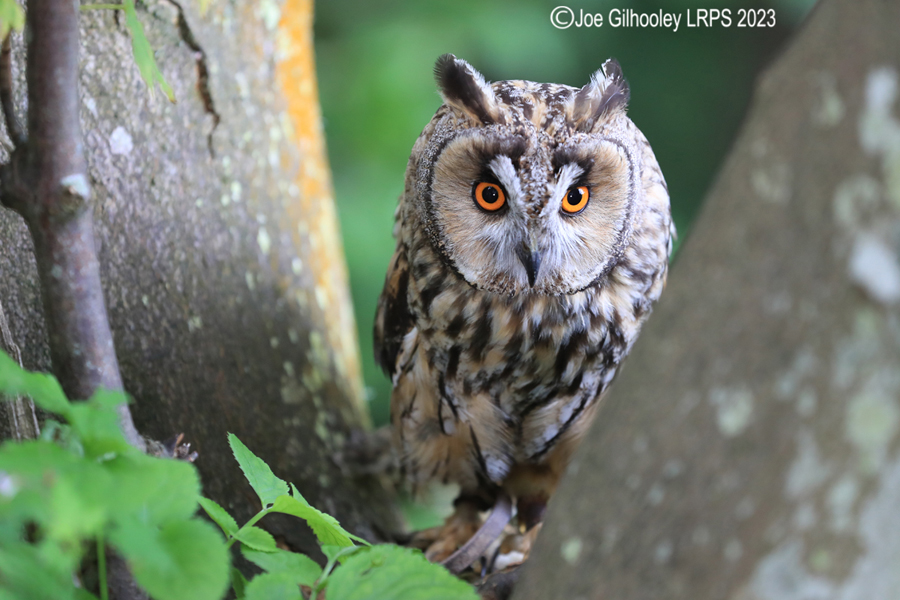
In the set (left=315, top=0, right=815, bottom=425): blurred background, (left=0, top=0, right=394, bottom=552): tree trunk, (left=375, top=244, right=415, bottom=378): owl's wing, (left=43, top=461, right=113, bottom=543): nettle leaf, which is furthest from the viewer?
(left=315, top=0, right=815, bottom=425): blurred background

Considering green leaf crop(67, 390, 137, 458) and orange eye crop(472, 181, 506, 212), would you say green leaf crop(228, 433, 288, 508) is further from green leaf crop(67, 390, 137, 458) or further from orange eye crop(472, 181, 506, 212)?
orange eye crop(472, 181, 506, 212)

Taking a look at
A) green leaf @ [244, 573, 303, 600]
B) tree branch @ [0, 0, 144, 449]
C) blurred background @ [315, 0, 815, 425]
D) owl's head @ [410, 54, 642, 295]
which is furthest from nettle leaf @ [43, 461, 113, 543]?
blurred background @ [315, 0, 815, 425]

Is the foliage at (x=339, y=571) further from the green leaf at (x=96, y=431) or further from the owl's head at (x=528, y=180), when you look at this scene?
the owl's head at (x=528, y=180)

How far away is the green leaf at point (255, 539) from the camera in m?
0.82

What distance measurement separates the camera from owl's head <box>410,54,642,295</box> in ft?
4.25

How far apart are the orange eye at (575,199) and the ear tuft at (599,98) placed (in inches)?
4.6

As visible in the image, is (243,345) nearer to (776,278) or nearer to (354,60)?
(776,278)

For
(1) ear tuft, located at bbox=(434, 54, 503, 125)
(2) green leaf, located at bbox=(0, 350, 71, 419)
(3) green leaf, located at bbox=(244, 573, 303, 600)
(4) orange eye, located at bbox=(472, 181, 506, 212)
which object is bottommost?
(3) green leaf, located at bbox=(244, 573, 303, 600)

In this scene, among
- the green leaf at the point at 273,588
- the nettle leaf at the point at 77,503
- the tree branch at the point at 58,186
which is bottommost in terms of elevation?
the green leaf at the point at 273,588

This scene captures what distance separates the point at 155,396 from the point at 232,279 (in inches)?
13.9

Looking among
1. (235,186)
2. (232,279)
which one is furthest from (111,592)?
(235,186)

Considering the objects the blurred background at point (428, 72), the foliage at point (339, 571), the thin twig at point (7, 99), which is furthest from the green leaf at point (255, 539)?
the blurred background at point (428, 72)

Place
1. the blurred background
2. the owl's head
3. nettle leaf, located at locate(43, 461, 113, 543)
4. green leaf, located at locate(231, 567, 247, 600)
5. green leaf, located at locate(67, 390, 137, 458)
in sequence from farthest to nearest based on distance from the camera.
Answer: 1. the blurred background
2. the owl's head
3. green leaf, located at locate(231, 567, 247, 600)
4. green leaf, located at locate(67, 390, 137, 458)
5. nettle leaf, located at locate(43, 461, 113, 543)

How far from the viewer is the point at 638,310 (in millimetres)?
1529
